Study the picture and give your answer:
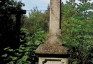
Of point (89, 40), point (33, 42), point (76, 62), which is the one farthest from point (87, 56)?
point (33, 42)

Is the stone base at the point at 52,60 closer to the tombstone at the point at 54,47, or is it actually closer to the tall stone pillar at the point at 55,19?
the tombstone at the point at 54,47

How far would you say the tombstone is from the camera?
23.0 feet

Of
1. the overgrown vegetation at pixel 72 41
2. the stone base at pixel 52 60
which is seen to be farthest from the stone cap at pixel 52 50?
the overgrown vegetation at pixel 72 41

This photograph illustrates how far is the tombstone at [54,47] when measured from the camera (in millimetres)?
7012

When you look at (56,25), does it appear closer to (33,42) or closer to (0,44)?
(33,42)

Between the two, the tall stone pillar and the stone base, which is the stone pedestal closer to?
the stone base

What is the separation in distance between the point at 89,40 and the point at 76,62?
1.39 meters

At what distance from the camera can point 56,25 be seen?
24.5 feet

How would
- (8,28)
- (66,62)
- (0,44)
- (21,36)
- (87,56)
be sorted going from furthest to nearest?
1. (8,28)
2. (0,44)
3. (21,36)
4. (87,56)
5. (66,62)

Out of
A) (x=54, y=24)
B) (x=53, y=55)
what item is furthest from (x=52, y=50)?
(x=54, y=24)

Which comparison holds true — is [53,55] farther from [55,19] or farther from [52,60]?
[55,19]

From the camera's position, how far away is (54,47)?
716cm

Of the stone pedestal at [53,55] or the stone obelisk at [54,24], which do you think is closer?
the stone pedestal at [53,55]

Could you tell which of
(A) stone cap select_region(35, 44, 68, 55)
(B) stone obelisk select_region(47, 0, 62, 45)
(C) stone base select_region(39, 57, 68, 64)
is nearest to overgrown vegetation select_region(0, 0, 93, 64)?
→ (B) stone obelisk select_region(47, 0, 62, 45)
